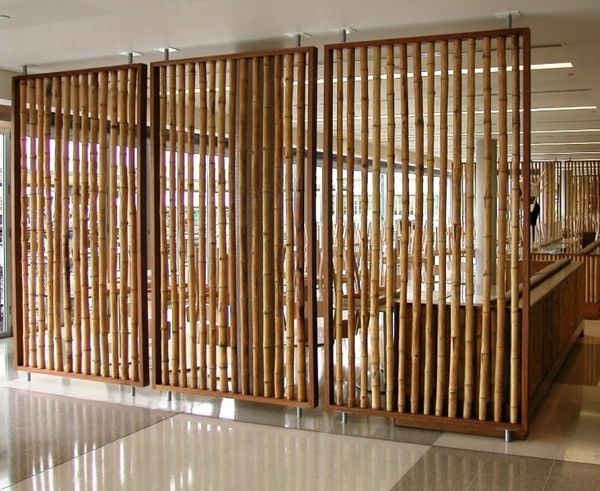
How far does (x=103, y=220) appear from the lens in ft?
20.7

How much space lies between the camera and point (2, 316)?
30.6 ft

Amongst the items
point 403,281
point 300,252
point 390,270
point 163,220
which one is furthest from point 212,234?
point 403,281

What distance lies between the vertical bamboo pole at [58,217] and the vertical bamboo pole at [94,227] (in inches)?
13.7

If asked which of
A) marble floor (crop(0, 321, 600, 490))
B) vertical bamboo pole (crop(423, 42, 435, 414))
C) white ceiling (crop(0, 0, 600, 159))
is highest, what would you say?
white ceiling (crop(0, 0, 600, 159))

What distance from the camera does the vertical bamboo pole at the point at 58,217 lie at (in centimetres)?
646

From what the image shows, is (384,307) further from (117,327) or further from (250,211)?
(117,327)

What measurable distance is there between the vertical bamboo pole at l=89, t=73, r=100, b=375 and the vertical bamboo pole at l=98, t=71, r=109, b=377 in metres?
0.03

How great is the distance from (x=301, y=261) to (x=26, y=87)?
9.86 ft

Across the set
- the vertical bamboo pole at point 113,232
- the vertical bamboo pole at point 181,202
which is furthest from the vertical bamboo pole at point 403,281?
the vertical bamboo pole at point 113,232

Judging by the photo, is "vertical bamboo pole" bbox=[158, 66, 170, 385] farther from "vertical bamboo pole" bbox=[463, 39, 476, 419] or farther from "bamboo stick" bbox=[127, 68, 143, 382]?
→ "vertical bamboo pole" bbox=[463, 39, 476, 419]

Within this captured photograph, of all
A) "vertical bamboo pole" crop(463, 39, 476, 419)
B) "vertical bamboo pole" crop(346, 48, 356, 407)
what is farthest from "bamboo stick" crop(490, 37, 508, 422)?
"vertical bamboo pole" crop(346, 48, 356, 407)

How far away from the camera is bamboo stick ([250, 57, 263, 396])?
221 inches

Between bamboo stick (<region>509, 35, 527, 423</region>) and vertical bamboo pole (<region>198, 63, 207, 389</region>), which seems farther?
vertical bamboo pole (<region>198, 63, 207, 389</region>)

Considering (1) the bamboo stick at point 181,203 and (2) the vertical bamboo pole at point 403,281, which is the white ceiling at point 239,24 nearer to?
(1) the bamboo stick at point 181,203
